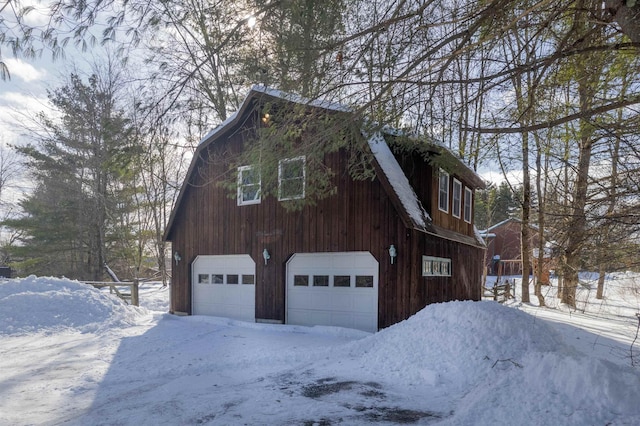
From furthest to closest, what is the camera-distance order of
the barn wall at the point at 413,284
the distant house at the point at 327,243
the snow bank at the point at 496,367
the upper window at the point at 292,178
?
1. the distant house at the point at 327,243
2. the barn wall at the point at 413,284
3. the upper window at the point at 292,178
4. the snow bank at the point at 496,367

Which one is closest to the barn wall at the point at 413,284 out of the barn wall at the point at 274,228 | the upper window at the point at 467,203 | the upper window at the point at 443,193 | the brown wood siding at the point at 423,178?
the barn wall at the point at 274,228

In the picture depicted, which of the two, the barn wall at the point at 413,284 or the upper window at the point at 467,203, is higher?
the upper window at the point at 467,203

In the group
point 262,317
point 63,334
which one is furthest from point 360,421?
point 63,334

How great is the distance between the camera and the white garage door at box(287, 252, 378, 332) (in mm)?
10375

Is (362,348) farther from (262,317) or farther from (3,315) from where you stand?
(3,315)

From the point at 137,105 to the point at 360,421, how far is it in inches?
196

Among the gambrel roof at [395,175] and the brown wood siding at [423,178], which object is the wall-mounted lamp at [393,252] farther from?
the brown wood siding at [423,178]

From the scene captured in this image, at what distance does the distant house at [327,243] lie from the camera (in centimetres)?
995

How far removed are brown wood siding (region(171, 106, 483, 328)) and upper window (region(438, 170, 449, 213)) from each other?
3.01 feet

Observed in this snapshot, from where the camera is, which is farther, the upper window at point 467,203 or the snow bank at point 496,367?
the upper window at point 467,203

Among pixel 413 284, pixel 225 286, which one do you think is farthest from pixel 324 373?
pixel 225 286

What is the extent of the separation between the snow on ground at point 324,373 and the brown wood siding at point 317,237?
1.44 m

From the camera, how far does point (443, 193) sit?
41.1 feet

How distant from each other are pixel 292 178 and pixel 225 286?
21.2 feet
